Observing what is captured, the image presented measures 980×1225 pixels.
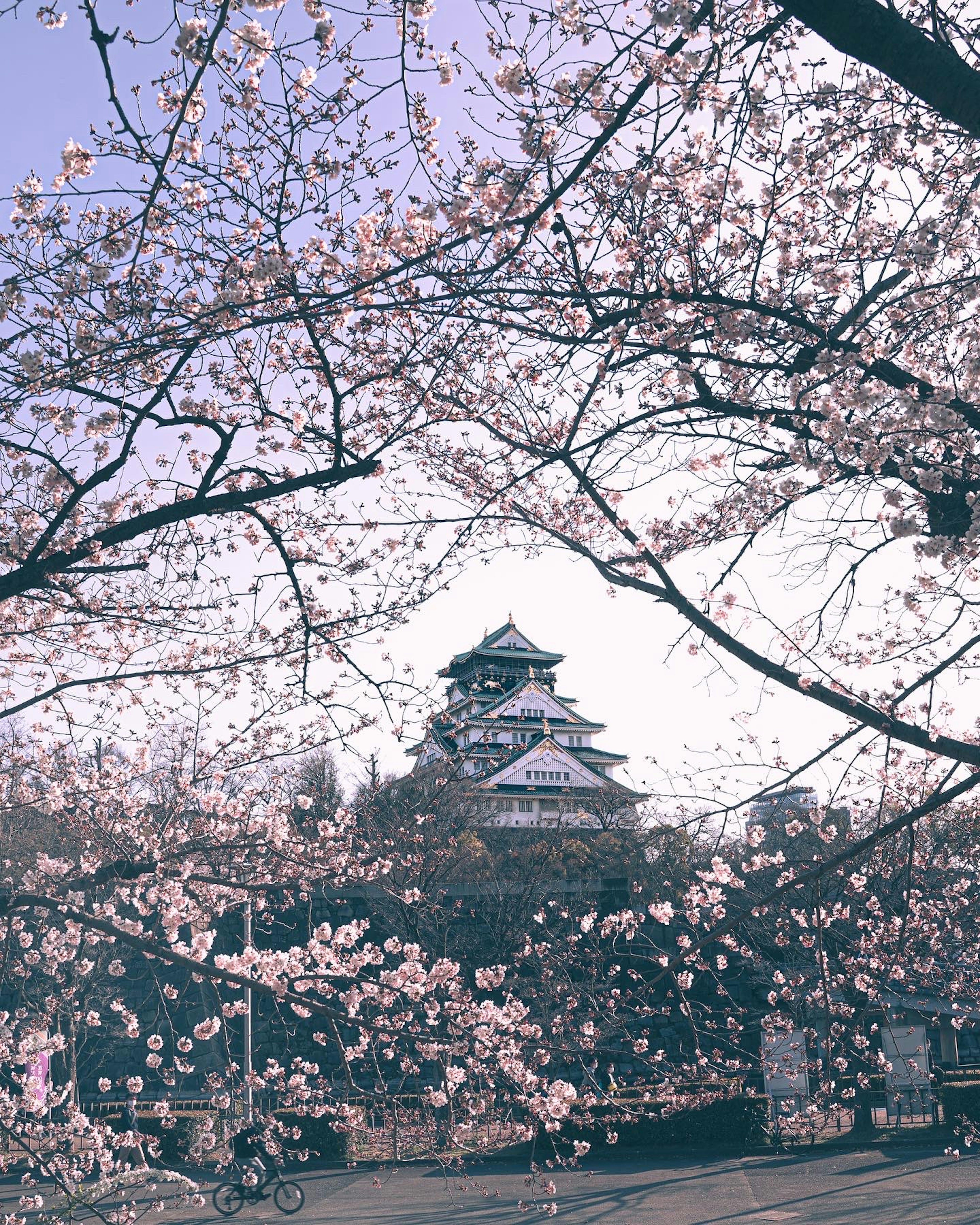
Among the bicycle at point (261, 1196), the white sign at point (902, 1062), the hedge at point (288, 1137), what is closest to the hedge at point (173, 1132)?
the hedge at point (288, 1137)

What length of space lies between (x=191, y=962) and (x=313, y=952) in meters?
2.22

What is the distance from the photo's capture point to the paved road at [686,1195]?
12539 mm

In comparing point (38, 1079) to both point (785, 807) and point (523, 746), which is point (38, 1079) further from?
point (785, 807)

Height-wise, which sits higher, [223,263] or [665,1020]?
[223,263]

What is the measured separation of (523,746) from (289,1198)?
30.5 feet

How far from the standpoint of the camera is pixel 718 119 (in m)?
4.29

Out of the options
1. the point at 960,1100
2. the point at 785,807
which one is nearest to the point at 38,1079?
the point at 785,807

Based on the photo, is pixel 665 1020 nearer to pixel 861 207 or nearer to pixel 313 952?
pixel 313 952

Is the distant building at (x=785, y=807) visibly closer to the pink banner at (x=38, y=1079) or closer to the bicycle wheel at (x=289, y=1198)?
the pink banner at (x=38, y=1079)

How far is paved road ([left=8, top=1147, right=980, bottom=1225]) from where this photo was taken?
12539 millimetres

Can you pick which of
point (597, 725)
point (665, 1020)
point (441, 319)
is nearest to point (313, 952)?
point (441, 319)

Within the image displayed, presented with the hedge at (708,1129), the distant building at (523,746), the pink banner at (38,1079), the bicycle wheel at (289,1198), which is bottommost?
the hedge at (708,1129)

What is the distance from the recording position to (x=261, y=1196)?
13.6 metres

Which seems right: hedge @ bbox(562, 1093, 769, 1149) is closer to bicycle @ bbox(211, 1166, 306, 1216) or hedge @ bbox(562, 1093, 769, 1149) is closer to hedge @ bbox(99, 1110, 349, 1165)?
hedge @ bbox(99, 1110, 349, 1165)
